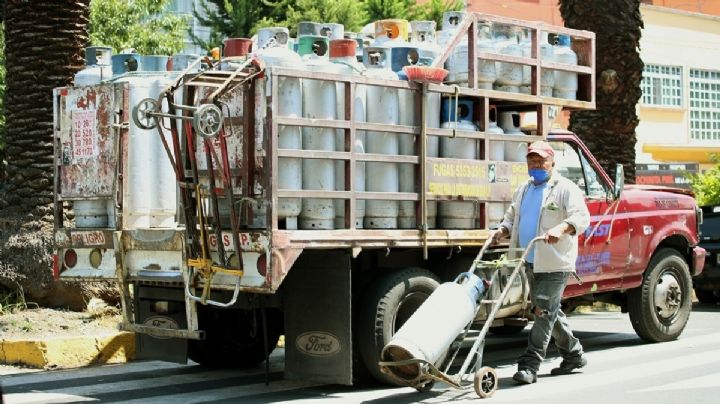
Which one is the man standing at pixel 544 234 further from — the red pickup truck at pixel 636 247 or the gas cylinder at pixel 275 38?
the gas cylinder at pixel 275 38

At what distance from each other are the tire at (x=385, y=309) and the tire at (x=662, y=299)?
3.15m

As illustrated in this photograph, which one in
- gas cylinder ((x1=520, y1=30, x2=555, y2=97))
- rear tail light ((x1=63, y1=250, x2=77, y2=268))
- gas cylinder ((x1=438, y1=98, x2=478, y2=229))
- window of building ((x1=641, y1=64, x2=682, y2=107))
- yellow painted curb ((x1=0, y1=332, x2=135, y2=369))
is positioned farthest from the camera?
window of building ((x1=641, y1=64, x2=682, y2=107))

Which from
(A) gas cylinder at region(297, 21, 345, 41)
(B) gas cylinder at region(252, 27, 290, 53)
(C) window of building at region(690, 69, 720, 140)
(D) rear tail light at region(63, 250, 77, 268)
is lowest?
(D) rear tail light at region(63, 250, 77, 268)

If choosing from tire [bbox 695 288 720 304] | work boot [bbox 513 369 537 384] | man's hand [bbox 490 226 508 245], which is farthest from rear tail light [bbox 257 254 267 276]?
tire [bbox 695 288 720 304]

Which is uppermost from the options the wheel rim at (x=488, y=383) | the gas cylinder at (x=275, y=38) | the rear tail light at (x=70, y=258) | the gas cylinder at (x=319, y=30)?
the gas cylinder at (x=319, y=30)

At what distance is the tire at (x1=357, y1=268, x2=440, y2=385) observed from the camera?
29.3ft

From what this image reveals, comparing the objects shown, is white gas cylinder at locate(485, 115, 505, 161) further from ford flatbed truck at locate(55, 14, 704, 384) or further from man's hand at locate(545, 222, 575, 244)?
man's hand at locate(545, 222, 575, 244)

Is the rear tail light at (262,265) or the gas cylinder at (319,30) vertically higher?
the gas cylinder at (319,30)

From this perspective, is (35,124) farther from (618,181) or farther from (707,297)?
(707,297)

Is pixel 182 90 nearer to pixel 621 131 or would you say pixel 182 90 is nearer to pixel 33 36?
pixel 33 36

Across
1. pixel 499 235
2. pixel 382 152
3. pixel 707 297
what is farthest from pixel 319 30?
pixel 707 297

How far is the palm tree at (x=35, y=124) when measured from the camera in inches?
491

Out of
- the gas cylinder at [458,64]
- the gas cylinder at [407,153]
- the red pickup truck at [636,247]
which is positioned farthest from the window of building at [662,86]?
the gas cylinder at [407,153]

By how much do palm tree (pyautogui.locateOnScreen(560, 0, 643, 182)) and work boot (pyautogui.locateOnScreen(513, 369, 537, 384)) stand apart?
7718 mm
